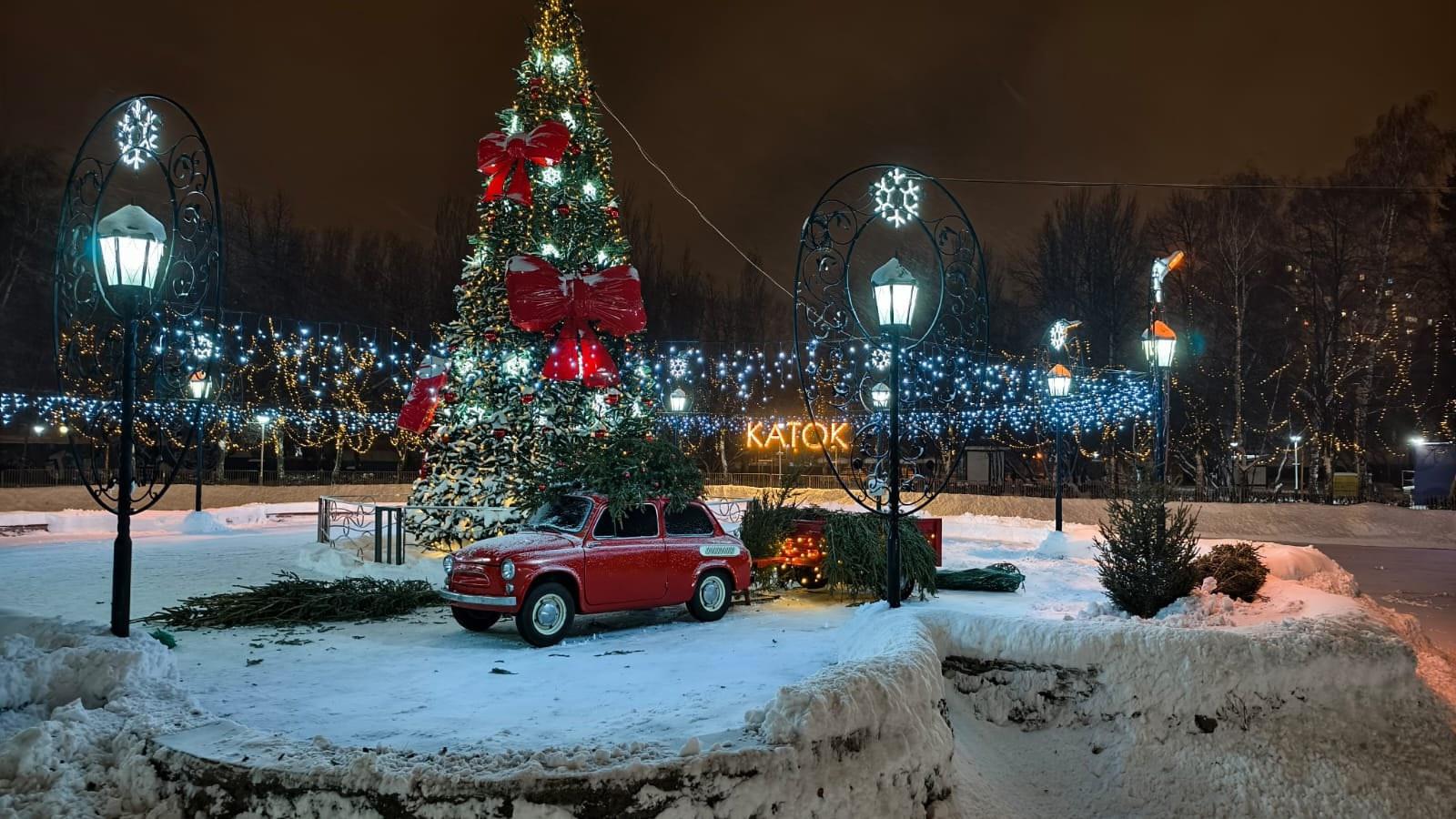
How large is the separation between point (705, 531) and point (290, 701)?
5.24 m

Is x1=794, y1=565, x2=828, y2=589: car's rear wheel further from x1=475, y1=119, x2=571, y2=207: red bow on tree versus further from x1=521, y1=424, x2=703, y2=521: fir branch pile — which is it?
x1=475, y1=119, x2=571, y2=207: red bow on tree

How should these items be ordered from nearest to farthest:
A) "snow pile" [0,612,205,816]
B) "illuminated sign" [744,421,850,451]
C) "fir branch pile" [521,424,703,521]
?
"snow pile" [0,612,205,816] < "fir branch pile" [521,424,703,521] < "illuminated sign" [744,421,850,451]

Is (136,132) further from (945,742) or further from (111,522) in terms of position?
(111,522)

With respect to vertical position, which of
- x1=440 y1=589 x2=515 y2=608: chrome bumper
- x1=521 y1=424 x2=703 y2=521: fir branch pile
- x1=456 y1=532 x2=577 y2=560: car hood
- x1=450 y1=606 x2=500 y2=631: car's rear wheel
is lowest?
x1=450 y1=606 x2=500 y2=631: car's rear wheel

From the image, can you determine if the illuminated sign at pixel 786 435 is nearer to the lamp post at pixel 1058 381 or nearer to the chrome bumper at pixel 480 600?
the lamp post at pixel 1058 381

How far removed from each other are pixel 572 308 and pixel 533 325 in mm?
676

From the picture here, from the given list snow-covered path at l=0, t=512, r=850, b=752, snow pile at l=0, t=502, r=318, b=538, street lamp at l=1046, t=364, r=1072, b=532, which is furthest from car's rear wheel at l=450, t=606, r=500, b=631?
snow pile at l=0, t=502, r=318, b=538

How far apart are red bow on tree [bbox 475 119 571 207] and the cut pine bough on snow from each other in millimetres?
9445

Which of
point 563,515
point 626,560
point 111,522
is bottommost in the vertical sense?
point 111,522

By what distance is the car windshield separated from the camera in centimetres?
1016

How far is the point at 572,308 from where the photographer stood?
14.1 m

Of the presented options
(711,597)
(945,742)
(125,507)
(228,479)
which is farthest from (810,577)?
(228,479)

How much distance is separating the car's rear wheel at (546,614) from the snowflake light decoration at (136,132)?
612 cm

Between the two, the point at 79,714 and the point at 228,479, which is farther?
the point at 228,479
